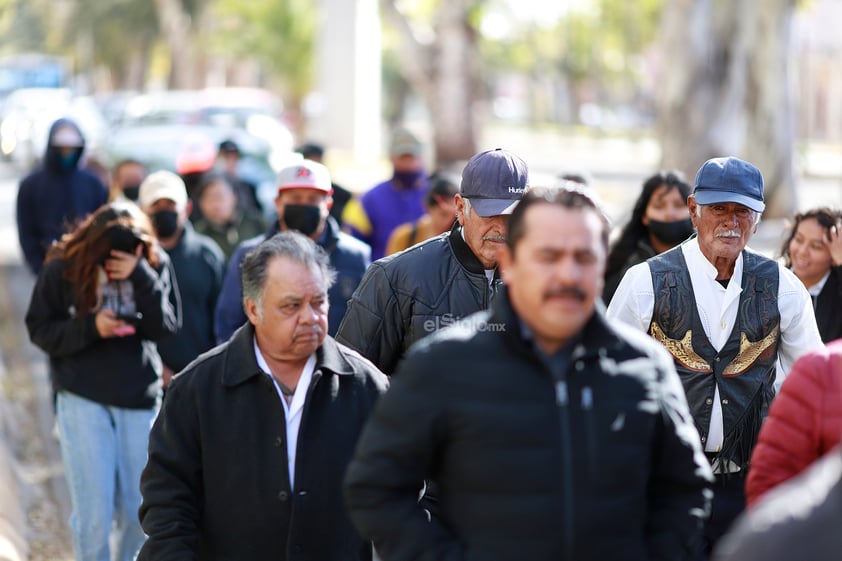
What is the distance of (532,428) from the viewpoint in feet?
11.4

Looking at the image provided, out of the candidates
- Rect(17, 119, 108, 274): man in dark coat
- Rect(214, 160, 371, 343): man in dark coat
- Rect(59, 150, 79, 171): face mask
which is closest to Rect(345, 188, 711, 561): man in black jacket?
Rect(214, 160, 371, 343): man in dark coat

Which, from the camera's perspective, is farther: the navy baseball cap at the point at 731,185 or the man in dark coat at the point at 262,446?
the navy baseball cap at the point at 731,185

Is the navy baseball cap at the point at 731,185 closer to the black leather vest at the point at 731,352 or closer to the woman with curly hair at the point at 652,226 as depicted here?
the black leather vest at the point at 731,352

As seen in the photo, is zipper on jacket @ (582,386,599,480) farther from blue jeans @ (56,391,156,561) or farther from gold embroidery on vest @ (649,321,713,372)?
blue jeans @ (56,391,156,561)

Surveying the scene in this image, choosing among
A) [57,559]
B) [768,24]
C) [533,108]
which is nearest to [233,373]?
[57,559]

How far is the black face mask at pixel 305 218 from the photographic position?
7695 millimetres

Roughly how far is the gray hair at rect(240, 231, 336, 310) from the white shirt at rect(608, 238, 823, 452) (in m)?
1.14

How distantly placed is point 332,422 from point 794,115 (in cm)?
1658

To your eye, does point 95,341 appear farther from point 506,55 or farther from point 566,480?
point 506,55

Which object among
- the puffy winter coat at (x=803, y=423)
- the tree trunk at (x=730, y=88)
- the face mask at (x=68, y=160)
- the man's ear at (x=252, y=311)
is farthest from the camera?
the tree trunk at (x=730, y=88)

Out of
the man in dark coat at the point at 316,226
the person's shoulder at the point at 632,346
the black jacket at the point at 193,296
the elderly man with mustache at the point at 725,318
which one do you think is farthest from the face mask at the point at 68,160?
the person's shoulder at the point at 632,346

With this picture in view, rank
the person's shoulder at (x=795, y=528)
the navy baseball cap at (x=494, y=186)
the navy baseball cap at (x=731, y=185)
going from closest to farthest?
the person's shoulder at (x=795, y=528), the navy baseball cap at (x=731, y=185), the navy baseball cap at (x=494, y=186)

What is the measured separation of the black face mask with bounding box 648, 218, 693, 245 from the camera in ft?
24.7

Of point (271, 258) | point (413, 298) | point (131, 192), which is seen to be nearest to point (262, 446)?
point (271, 258)
